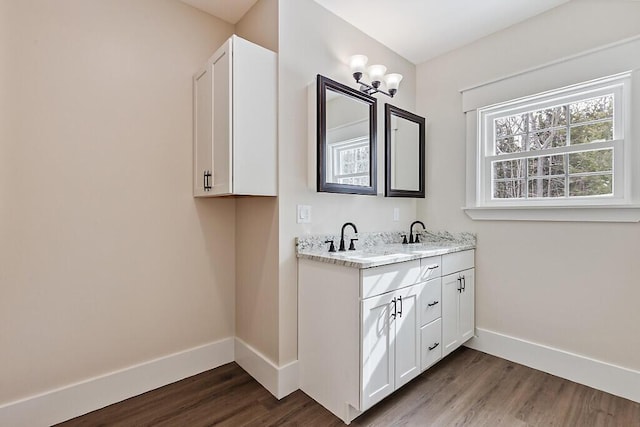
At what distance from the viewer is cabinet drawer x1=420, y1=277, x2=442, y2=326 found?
211cm

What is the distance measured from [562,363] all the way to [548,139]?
164 centimetres

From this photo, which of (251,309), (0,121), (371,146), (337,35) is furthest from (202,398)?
(337,35)

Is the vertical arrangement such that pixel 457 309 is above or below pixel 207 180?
below

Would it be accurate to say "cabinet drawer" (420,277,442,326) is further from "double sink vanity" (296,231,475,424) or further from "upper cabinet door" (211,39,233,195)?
"upper cabinet door" (211,39,233,195)

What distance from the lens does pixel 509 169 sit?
8.53 feet

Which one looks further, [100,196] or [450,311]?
[450,311]

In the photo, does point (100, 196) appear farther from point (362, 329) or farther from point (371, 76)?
A: point (371, 76)

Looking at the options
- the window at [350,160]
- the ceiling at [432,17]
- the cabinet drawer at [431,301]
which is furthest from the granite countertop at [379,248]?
the ceiling at [432,17]

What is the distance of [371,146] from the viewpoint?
246 cm

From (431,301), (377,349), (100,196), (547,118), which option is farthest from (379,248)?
(100,196)

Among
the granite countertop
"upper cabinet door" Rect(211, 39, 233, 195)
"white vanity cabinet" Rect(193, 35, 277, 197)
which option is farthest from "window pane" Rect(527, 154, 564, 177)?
"upper cabinet door" Rect(211, 39, 233, 195)

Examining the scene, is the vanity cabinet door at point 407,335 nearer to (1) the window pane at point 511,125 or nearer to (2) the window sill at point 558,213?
(2) the window sill at point 558,213

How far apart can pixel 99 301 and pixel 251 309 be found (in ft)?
3.09

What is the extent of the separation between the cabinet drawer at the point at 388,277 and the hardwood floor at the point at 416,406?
723mm
